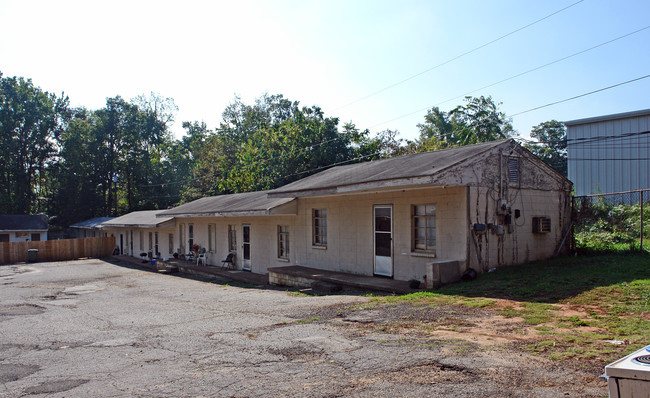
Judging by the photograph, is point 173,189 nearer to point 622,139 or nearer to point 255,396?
point 622,139

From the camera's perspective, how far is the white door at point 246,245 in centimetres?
2030

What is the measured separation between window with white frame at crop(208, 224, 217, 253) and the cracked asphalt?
501 inches

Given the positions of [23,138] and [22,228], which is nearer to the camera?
[22,228]

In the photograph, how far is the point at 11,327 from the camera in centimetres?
902

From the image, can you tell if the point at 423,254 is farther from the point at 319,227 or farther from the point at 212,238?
the point at 212,238

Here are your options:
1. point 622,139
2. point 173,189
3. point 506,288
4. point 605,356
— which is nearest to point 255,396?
point 605,356

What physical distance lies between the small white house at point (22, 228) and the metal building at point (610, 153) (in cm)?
4459

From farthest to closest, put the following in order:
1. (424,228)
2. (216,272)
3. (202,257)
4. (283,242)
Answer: (202,257)
(216,272)
(283,242)
(424,228)

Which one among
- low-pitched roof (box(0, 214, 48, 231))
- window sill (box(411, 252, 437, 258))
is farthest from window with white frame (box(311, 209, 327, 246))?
low-pitched roof (box(0, 214, 48, 231))

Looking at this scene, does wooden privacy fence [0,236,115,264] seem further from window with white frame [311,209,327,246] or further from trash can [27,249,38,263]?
window with white frame [311,209,327,246]

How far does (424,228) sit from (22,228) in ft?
142

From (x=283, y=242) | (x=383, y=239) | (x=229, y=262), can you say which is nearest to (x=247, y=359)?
(x=383, y=239)

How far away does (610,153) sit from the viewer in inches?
907

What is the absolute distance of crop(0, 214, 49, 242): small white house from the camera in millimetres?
42688
